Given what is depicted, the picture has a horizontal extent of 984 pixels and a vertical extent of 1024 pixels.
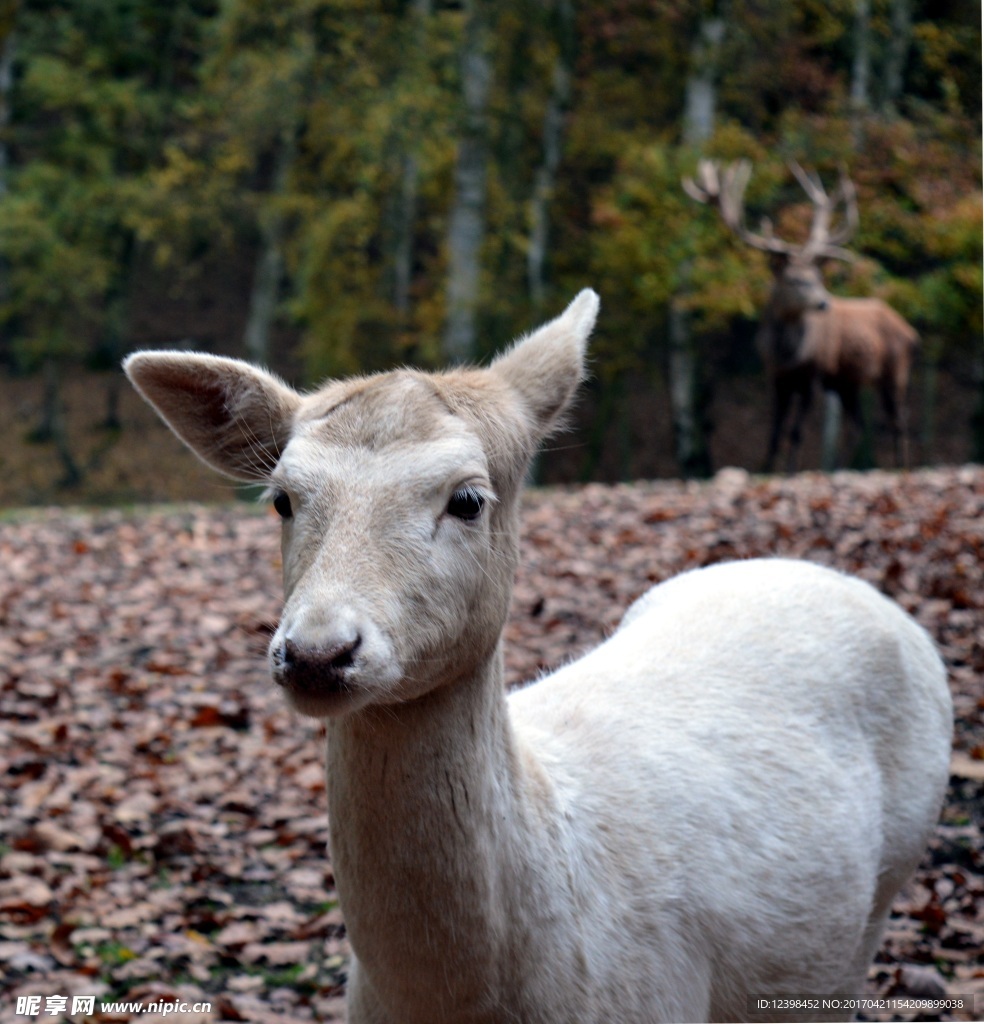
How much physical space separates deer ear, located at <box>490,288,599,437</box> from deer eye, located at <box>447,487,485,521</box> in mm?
338

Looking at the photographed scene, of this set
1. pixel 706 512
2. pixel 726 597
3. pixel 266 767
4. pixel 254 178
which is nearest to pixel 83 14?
pixel 254 178

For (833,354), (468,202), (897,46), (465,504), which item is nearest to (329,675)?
(465,504)

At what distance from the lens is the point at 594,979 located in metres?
2.37

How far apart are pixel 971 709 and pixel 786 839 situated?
2531 mm

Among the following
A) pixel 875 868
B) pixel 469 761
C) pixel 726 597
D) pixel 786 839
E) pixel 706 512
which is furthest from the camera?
pixel 706 512

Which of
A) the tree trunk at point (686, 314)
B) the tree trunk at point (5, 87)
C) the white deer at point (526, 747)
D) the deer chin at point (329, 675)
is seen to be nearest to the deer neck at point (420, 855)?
the white deer at point (526, 747)

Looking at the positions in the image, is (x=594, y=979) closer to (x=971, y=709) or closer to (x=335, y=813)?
(x=335, y=813)

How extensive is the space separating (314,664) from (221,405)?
2.73ft

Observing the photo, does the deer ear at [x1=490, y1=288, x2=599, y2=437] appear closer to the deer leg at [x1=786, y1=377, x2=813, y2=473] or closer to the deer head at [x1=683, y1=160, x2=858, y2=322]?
the deer leg at [x1=786, y1=377, x2=813, y2=473]

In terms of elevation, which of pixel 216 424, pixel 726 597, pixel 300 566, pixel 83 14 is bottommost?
pixel 726 597

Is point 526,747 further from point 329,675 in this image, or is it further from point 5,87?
point 5,87

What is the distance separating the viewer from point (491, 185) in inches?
822

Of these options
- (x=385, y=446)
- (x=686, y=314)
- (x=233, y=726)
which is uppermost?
(x=686, y=314)

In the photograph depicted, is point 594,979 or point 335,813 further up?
point 335,813
